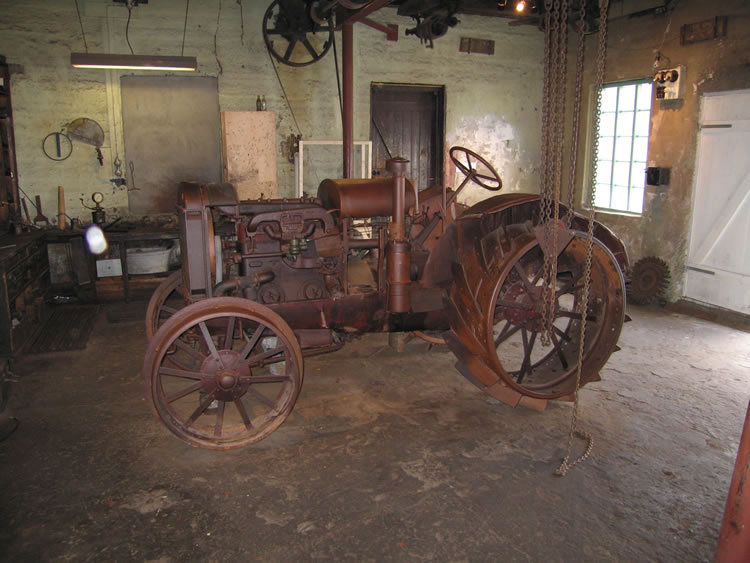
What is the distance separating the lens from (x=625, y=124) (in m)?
7.29

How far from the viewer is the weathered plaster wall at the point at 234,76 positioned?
659 centimetres

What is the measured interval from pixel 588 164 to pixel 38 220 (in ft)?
22.5

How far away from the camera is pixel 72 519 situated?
8.96 feet

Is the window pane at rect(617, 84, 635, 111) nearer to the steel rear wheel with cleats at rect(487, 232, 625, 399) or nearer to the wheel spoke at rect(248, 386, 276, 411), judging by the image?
the steel rear wheel with cleats at rect(487, 232, 625, 399)

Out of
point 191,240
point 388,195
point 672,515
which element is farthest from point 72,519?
point 672,515

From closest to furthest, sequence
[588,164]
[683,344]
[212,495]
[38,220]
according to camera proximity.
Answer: [212,495], [683,344], [38,220], [588,164]

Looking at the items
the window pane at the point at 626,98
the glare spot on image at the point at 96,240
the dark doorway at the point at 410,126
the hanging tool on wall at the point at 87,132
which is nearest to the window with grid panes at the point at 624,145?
the window pane at the point at 626,98

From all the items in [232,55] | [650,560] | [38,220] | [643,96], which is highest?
[232,55]

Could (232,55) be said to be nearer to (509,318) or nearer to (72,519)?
(509,318)

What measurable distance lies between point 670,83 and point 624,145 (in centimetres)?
100

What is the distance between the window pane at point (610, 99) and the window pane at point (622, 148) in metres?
0.43

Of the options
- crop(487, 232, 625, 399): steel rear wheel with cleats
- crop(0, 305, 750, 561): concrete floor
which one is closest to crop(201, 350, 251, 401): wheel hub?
crop(0, 305, 750, 561): concrete floor

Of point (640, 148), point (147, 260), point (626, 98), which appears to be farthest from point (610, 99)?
point (147, 260)

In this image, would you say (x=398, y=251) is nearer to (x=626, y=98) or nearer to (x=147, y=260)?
(x=147, y=260)
